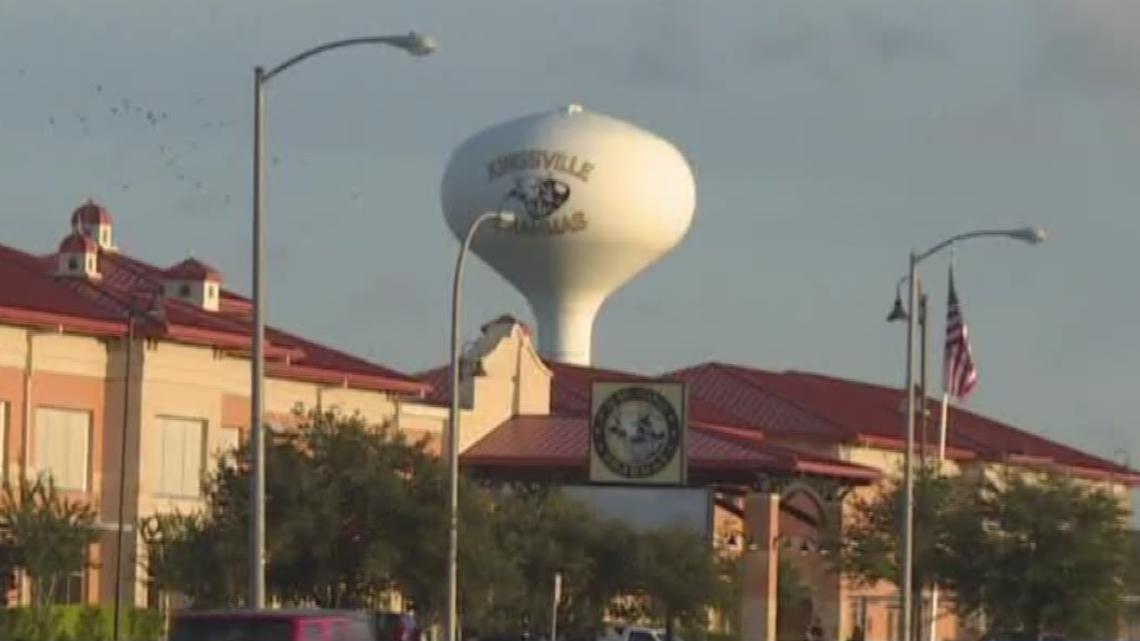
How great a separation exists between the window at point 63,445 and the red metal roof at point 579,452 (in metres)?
18.9

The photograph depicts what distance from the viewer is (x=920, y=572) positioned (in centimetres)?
8056

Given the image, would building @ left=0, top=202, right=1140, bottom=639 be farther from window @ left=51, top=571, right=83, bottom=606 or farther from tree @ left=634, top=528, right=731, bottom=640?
tree @ left=634, top=528, right=731, bottom=640

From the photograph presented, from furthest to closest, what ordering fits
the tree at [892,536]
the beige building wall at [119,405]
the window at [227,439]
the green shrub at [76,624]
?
1. the tree at [892,536]
2. the window at [227,439]
3. the beige building wall at [119,405]
4. the green shrub at [76,624]

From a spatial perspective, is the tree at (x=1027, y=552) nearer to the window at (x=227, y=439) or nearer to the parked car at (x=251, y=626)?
the window at (x=227, y=439)

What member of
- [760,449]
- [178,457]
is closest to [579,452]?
[760,449]

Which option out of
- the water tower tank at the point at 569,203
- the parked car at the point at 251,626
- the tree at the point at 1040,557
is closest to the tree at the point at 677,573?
the tree at the point at 1040,557

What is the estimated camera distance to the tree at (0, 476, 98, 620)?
66.2 meters

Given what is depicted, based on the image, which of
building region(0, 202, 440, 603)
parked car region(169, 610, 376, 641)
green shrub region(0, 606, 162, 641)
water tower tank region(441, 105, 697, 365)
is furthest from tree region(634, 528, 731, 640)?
parked car region(169, 610, 376, 641)

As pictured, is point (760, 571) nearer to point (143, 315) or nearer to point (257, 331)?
point (143, 315)

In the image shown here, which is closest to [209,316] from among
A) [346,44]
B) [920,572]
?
[920,572]

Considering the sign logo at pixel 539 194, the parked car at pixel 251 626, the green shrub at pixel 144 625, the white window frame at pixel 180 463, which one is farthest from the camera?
the sign logo at pixel 539 194

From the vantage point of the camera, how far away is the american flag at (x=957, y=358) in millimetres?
75688

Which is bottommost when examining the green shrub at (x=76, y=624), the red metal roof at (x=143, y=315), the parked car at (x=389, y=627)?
the green shrub at (x=76, y=624)

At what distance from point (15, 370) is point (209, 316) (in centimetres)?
782
